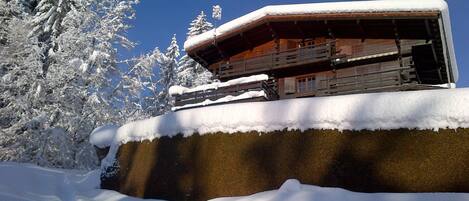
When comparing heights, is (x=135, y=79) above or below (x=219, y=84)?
above

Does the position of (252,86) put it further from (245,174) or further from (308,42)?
(245,174)

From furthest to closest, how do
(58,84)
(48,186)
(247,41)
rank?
(58,84), (247,41), (48,186)

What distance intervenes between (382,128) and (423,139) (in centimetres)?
115

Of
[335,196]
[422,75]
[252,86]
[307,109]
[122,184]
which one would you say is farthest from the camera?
[422,75]

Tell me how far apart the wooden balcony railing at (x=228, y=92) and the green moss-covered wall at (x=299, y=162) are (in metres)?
4.66

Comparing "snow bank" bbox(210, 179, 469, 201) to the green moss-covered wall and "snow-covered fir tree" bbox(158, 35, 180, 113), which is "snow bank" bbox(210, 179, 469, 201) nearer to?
the green moss-covered wall

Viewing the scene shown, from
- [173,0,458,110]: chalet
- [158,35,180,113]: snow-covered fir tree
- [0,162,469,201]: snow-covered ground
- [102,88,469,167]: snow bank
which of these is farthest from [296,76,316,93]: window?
[158,35,180,113]: snow-covered fir tree

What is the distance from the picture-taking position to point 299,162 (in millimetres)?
13219

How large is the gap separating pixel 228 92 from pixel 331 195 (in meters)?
10.6

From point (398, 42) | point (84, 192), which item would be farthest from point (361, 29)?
point (84, 192)

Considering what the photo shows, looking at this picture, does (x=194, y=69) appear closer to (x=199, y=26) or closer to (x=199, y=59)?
(x=199, y=26)

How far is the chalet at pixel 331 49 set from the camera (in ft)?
61.1

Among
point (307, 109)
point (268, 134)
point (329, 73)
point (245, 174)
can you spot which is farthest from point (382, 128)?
point (329, 73)

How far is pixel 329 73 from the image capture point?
71.5 ft
